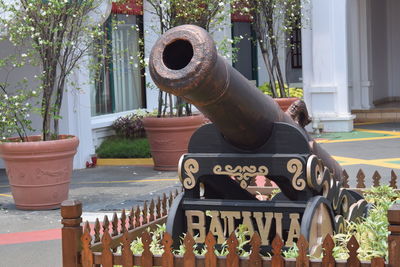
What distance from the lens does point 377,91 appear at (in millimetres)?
23406

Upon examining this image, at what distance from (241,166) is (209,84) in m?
0.86

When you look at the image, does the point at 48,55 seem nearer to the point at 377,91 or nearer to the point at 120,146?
the point at 120,146

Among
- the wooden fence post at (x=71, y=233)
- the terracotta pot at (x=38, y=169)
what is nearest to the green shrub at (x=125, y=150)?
the terracotta pot at (x=38, y=169)

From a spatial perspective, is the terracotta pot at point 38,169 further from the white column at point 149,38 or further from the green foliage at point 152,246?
the white column at point 149,38

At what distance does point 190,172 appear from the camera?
15.9 ft

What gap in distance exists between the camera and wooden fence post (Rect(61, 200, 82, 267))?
4.35m

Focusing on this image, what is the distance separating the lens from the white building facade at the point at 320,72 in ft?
43.5

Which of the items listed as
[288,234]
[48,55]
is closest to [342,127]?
[48,55]

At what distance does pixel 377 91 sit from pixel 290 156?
19.5m

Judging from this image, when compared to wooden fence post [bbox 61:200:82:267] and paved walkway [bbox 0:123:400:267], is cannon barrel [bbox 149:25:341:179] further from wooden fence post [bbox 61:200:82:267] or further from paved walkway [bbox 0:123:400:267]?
paved walkway [bbox 0:123:400:267]

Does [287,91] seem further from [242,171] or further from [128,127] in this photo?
[242,171]

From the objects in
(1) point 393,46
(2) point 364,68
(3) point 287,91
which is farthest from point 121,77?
(1) point 393,46

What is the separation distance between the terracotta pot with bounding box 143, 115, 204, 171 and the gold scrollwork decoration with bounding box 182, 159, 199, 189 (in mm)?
7351

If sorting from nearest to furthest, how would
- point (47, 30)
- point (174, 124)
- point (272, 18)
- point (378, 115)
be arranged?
point (47, 30) → point (174, 124) → point (272, 18) → point (378, 115)
